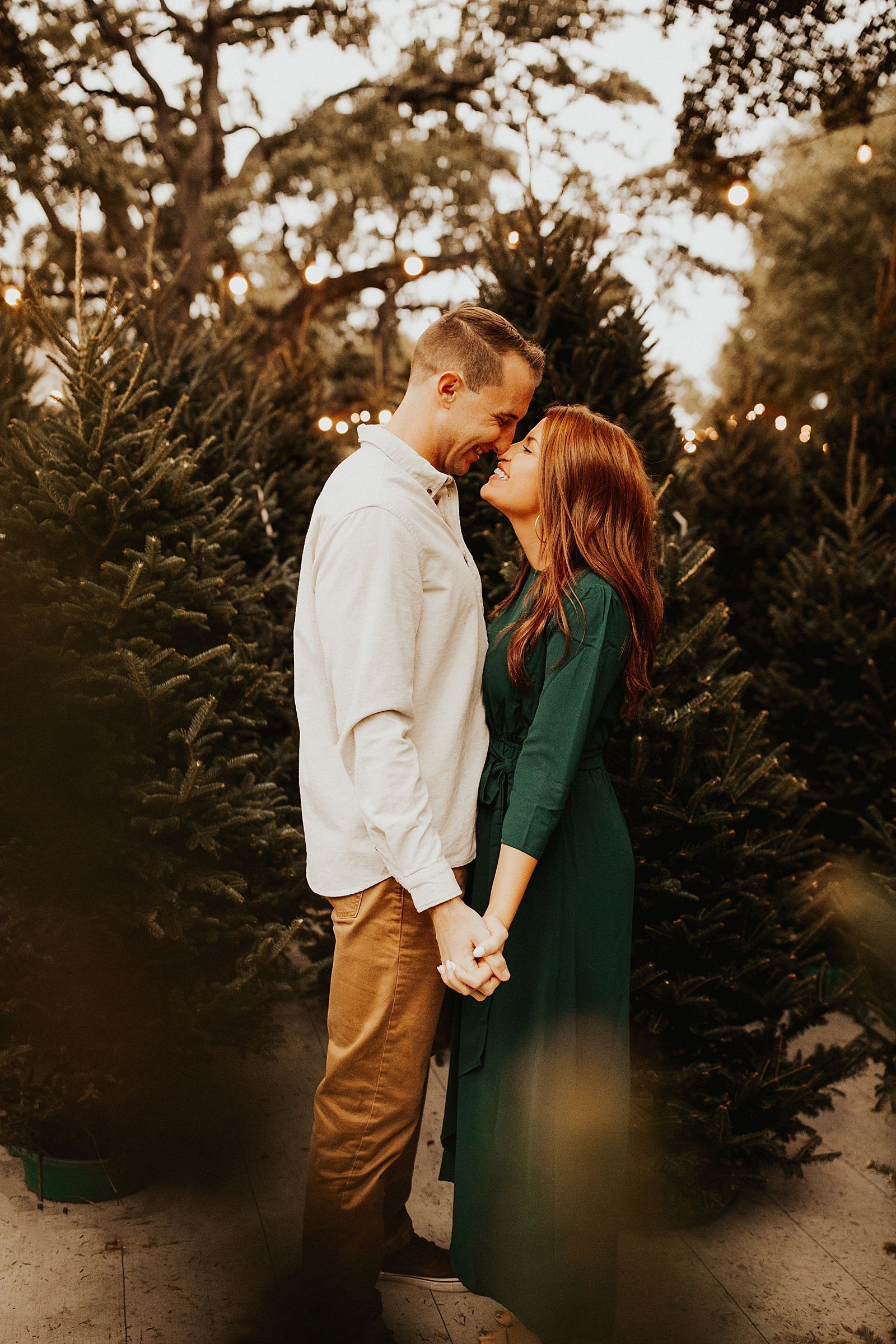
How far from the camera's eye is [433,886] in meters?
1.96

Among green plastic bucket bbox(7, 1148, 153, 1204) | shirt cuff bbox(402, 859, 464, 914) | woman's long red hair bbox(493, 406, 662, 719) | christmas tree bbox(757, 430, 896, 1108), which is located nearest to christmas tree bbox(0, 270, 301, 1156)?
green plastic bucket bbox(7, 1148, 153, 1204)

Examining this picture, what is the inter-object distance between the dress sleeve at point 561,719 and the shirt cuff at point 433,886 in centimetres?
20

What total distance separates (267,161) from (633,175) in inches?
232

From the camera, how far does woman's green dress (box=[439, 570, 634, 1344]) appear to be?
2273mm

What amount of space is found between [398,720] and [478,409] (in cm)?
80

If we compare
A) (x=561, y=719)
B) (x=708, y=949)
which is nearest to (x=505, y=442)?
(x=561, y=719)

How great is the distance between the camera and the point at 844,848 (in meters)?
4.92

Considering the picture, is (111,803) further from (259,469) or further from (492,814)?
(259,469)

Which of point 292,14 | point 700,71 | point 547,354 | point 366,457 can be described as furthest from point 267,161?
point 366,457

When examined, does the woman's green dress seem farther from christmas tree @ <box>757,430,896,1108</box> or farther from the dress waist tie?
christmas tree @ <box>757,430,896,1108</box>

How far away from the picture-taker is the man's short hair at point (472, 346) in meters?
2.27

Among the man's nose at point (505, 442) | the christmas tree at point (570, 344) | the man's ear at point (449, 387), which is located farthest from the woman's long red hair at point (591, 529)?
the christmas tree at point (570, 344)

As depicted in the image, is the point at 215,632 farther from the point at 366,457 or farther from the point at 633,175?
the point at 633,175

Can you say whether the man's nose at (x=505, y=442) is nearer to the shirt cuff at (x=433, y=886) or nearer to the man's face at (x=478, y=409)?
the man's face at (x=478, y=409)
